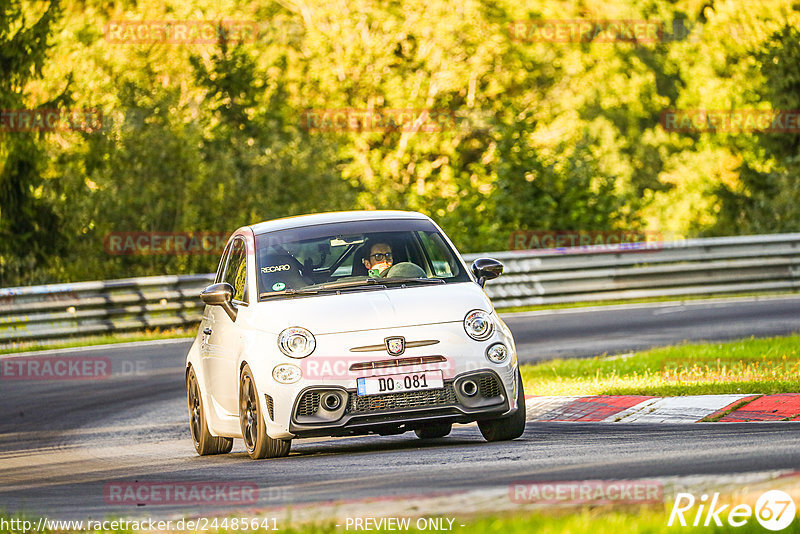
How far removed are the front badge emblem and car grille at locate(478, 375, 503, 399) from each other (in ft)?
1.96

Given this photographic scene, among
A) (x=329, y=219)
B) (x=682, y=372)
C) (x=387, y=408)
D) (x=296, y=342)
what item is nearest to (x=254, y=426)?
(x=296, y=342)

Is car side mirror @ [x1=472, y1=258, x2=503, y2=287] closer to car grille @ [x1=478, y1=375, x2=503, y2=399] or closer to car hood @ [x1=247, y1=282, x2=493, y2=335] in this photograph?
car hood @ [x1=247, y1=282, x2=493, y2=335]

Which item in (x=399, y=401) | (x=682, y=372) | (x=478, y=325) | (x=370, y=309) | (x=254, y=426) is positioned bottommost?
(x=682, y=372)

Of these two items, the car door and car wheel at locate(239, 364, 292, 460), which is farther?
the car door

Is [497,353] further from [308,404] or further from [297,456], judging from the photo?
[297,456]

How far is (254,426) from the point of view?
961cm

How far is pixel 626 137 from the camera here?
54.6 m

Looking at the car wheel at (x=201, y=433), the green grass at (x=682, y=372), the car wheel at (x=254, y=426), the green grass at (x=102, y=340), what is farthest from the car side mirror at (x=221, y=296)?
the green grass at (x=102, y=340)

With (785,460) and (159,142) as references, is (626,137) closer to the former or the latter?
(159,142)

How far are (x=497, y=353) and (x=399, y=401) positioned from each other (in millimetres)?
774

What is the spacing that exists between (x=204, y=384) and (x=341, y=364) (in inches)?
83.1

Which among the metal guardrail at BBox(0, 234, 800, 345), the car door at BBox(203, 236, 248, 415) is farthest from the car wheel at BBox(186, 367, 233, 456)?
the metal guardrail at BBox(0, 234, 800, 345)

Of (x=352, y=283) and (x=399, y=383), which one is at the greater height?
(x=352, y=283)

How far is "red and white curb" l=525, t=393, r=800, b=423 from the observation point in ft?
33.8
